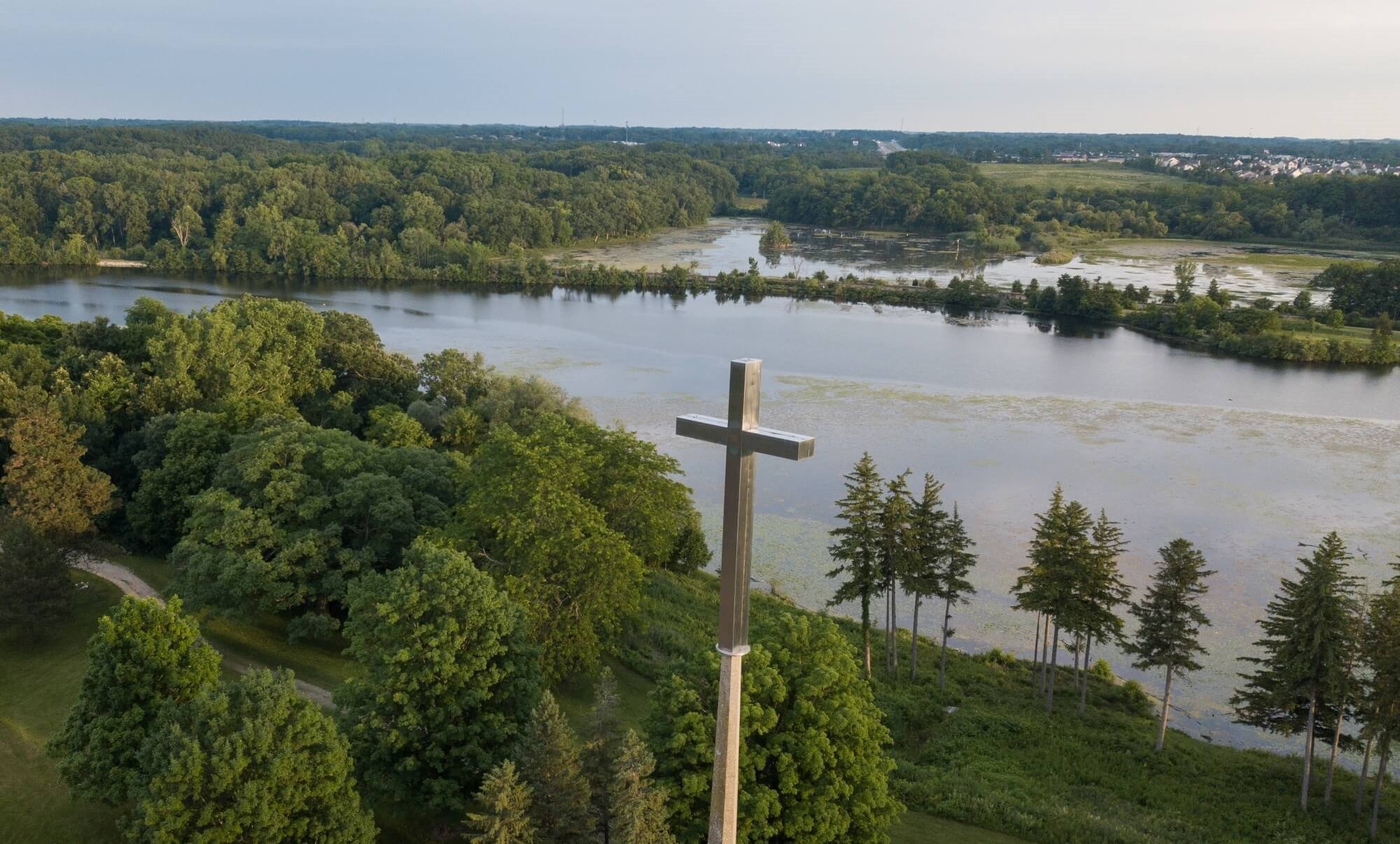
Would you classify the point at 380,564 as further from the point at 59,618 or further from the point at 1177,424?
the point at 1177,424

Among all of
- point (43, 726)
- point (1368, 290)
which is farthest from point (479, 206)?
point (43, 726)

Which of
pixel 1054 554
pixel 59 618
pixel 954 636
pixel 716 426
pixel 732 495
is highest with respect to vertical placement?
pixel 716 426

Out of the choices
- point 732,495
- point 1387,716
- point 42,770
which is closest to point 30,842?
point 42,770

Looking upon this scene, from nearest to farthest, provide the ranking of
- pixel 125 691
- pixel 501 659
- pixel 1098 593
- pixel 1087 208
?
pixel 125 691, pixel 501 659, pixel 1098 593, pixel 1087 208

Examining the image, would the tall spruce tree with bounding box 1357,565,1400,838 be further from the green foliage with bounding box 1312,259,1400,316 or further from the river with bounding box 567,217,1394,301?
the river with bounding box 567,217,1394,301

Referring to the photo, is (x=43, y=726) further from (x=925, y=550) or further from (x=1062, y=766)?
(x=1062, y=766)

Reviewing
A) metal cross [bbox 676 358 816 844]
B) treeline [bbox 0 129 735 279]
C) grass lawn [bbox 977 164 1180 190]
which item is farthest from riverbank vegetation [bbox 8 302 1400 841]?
grass lawn [bbox 977 164 1180 190]

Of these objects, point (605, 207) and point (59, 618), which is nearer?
point (59, 618)
